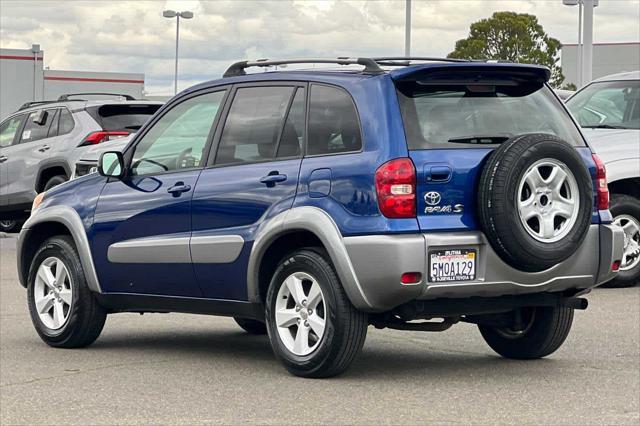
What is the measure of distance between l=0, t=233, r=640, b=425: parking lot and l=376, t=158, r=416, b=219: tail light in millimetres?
989

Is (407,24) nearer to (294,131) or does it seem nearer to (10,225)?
(10,225)

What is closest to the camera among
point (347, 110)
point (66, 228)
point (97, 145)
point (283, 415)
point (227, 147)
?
point (283, 415)

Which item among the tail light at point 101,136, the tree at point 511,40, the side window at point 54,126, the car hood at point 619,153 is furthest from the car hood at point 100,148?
the tree at point 511,40

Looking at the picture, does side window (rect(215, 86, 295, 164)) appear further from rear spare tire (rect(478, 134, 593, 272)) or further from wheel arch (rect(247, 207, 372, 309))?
rear spare tire (rect(478, 134, 593, 272))

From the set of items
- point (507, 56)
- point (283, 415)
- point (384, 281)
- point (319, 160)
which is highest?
point (507, 56)

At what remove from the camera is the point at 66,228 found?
10211mm

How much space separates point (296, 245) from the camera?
8.56 m

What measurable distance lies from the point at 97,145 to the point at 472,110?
10.2 metres

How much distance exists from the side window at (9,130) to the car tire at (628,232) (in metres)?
9.58

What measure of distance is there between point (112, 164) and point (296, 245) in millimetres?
1686

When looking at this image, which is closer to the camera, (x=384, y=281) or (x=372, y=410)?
(x=372, y=410)

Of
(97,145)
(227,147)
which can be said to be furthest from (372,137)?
(97,145)

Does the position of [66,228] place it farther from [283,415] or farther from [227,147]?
[283,415]

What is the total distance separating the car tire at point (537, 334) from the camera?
9.04 m
